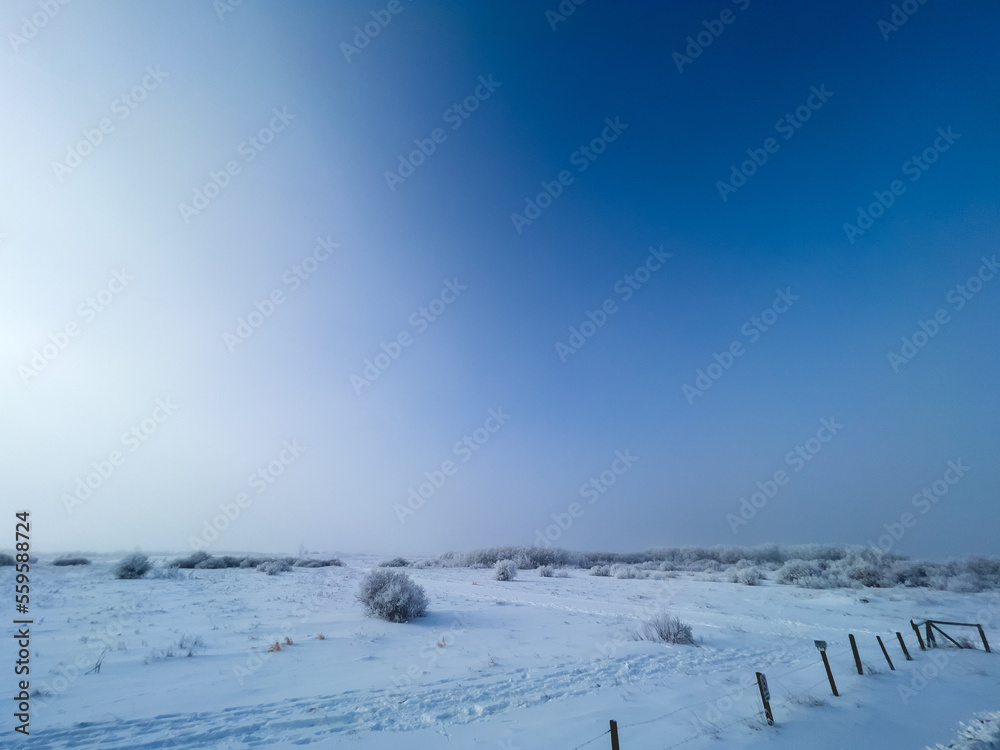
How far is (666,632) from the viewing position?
44.0 ft

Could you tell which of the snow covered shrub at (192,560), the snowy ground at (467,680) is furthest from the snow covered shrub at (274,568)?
the snowy ground at (467,680)

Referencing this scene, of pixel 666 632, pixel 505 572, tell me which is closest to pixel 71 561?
pixel 505 572

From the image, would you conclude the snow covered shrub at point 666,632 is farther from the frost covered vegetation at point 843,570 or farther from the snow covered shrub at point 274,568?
the snow covered shrub at point 274,568

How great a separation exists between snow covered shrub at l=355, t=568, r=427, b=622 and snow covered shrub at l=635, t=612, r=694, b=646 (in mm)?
8089

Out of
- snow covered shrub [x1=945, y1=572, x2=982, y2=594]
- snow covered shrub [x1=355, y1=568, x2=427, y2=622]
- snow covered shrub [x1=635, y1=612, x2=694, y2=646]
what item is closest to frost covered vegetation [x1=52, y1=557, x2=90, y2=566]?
snow covered shrub [x1=355, y1=568, x2=427, y2=622]

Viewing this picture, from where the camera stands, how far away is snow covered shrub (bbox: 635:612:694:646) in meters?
13.2

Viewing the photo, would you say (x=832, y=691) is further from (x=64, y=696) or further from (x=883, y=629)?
(x=64, y=696)

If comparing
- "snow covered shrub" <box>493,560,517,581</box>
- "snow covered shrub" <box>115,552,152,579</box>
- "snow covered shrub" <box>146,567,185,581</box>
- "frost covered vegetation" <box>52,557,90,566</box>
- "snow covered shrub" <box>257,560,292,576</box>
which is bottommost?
"snow covered shrub" <box>493,560,517,581</box>

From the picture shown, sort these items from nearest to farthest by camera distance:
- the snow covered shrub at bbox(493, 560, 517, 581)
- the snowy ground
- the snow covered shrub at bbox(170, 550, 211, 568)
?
the snowy ground → the snow covered shrub at bbox(493, 560, 517, 581) → the snow covered shrub at bbox(170, 550, 211, 568)

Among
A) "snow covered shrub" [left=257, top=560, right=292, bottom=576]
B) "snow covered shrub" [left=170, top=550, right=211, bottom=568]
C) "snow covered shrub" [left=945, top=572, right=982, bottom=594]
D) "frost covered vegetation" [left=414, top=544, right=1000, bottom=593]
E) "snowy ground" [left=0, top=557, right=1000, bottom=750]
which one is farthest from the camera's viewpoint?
"snow covered shrub" [left=170, top=550, right=211, bottom=568]

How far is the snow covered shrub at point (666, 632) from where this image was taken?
13.2m

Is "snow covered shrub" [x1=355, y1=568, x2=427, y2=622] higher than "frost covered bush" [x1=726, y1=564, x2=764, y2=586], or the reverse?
"snow covered shrub" [x1=355, y1=568, x2=427, y2=622]

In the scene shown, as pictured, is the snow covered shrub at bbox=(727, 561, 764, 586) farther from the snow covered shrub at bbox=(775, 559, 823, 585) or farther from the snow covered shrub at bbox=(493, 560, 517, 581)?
the snow covered shrub at bbox=(493, 560, 517, 581)

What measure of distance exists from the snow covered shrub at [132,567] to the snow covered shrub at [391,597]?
2104 cm
